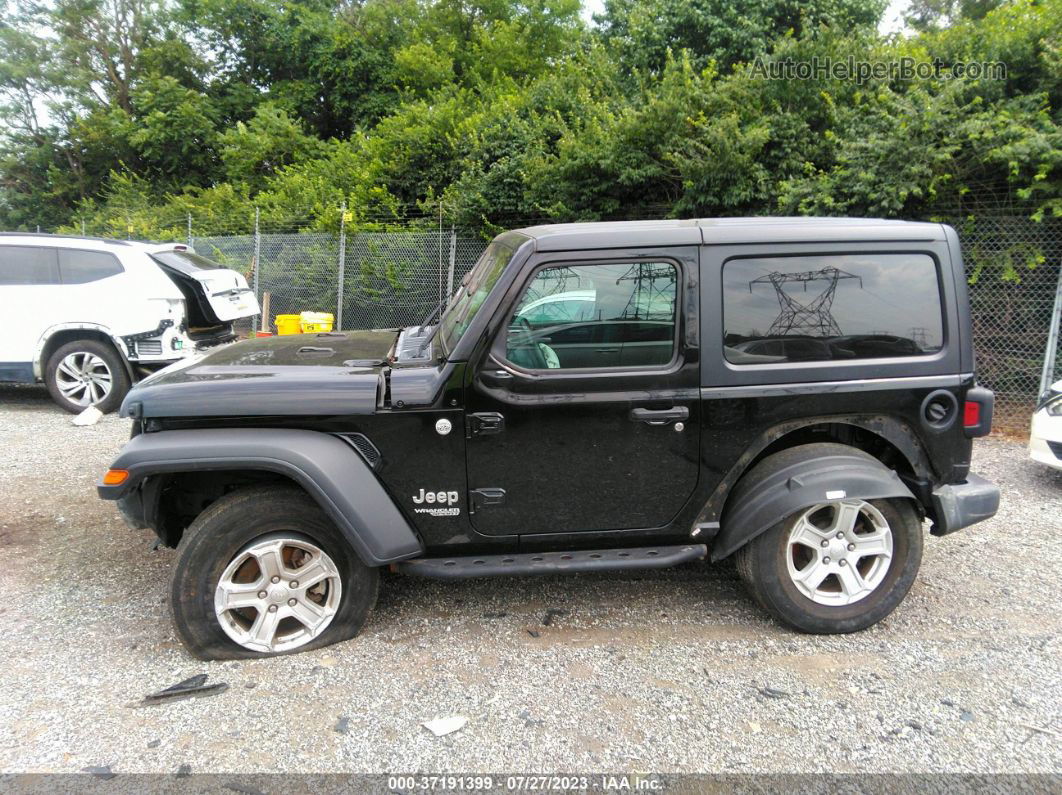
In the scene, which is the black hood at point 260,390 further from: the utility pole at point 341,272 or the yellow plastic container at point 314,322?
the utility pole at point 341,272

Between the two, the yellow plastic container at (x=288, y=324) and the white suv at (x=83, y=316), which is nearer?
the white suv at (x=83, y=316)

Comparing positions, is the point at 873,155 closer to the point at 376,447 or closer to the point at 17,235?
the point at 376,447

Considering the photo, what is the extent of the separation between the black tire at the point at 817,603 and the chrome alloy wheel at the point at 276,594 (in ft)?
6.45

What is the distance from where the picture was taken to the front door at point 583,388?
312 centimetres

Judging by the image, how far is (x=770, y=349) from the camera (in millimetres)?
3221

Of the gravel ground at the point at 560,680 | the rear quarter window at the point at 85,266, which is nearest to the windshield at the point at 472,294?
the gravel ground at the point at 560,680

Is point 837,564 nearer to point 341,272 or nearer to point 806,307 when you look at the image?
point 806,307

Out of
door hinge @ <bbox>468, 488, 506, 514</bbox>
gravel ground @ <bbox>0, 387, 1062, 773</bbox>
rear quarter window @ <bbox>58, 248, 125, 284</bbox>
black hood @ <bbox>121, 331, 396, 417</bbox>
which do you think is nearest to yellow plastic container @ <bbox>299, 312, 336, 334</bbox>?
rear quarter window @ <bbox>58, 248, 125, 284</bbox>

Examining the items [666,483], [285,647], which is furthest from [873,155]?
[285,647]

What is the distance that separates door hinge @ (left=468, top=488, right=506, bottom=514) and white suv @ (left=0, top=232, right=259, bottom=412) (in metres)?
5.75

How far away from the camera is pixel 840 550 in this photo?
3.34m

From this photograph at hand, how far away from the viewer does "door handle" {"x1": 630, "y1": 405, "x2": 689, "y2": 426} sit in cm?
316

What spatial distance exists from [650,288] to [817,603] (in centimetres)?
170

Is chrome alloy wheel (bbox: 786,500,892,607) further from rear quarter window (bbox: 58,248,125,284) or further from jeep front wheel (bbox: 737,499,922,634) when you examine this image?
rear quarter window (bbox: 58,248,125,284)
